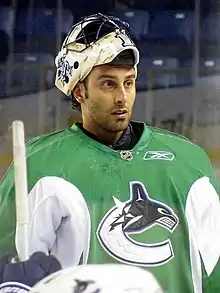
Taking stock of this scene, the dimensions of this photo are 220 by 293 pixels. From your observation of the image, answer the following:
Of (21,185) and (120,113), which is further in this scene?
(120,113)

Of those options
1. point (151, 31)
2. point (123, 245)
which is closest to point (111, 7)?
point (151, 31)

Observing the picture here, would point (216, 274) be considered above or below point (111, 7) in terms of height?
below

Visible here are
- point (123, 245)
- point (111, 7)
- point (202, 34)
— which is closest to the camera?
point (123, 245)

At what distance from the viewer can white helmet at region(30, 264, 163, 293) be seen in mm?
719

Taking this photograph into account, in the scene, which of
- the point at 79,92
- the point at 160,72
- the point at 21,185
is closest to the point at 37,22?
the point at 160,72

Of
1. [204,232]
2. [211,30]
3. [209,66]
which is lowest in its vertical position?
[204,232]

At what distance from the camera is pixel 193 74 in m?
2.72

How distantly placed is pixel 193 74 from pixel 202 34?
139mm

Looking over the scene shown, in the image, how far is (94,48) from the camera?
103 cm

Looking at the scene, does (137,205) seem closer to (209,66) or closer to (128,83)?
(128,83)

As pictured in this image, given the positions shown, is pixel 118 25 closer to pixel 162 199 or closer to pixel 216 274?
pixel 162 199

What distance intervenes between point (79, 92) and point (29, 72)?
1.57 metres

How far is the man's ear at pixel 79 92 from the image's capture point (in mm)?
1074

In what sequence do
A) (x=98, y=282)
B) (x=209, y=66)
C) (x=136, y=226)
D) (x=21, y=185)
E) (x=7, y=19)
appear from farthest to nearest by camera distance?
(x=209, y=66) → (x=7, y=19) → (x=136, y=226) → (x=21, y=185) → (x=98, y=282)
